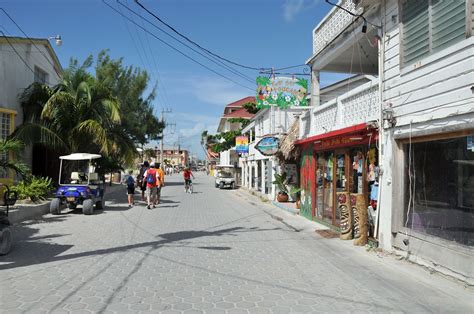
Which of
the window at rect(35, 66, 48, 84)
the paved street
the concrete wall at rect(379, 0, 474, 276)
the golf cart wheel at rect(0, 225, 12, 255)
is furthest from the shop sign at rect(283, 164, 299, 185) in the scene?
the golf cart wheel at rect(0, 225, 12, 255)

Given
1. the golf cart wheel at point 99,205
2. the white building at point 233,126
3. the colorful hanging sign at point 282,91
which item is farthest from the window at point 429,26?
the white building at point 233,126

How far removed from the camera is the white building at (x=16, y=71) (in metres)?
17.8

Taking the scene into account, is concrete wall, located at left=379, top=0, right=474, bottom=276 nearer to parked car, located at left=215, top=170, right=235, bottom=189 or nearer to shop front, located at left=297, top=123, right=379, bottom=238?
shop front, located at left=297, top=123, right=379, bottom=238

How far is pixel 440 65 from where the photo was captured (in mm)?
7305

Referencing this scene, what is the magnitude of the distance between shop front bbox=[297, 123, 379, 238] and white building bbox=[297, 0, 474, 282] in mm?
50

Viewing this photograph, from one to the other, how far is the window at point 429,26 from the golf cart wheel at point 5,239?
329 inches

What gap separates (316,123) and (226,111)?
2110 inches

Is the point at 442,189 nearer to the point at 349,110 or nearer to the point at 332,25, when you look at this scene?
the point at 349,110

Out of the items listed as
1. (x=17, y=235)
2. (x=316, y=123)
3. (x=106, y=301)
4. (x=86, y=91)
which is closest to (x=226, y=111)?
(x=86, y=91)

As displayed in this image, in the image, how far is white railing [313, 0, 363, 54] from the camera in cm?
1174

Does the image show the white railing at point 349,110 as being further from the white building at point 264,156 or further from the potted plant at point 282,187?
the potted plant at point 282,187

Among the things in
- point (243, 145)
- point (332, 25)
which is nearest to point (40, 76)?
point (332, 25)

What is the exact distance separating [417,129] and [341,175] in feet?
15.0

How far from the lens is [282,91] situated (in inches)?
716
